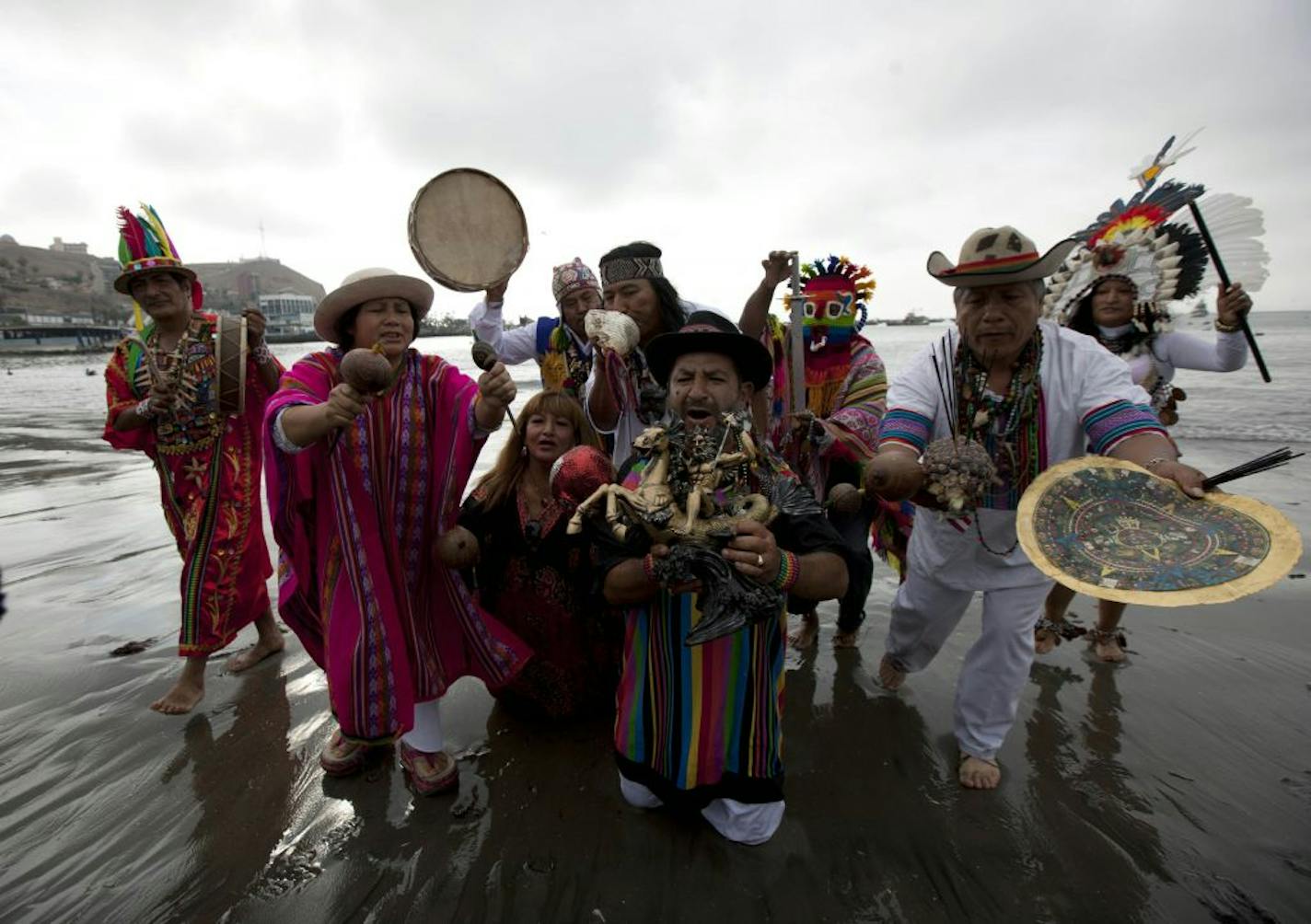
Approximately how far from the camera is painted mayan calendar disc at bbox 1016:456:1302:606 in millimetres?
1661

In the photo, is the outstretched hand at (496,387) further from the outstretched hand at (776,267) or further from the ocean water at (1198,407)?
the ocean water at (1198,407)

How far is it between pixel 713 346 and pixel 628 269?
1.19m

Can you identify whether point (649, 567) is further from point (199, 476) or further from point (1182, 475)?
point (199, 476)

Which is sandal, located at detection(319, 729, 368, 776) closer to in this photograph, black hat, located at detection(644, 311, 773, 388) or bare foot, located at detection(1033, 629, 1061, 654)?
black hat, located at detection(644, 311, 773, 388)

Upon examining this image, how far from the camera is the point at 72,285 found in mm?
95125

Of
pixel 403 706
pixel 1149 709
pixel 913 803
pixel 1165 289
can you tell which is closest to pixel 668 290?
pixel 403 706

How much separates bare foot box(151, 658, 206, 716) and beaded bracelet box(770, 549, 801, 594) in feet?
10.5

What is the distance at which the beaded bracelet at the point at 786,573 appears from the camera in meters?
1.94

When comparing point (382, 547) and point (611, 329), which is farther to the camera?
point (611, 329)

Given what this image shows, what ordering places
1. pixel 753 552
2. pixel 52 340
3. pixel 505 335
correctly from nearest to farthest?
pixel 753 552 → pixel 505 335 → pixel 52 340

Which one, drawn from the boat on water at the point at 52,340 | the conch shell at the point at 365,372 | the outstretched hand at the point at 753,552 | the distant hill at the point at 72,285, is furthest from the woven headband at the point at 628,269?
the distant hill at the point at 72,285

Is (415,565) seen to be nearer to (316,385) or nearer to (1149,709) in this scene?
(316,385)

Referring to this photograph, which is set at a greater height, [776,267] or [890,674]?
[776,267]

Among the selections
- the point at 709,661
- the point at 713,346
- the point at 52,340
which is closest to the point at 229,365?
the point at 713,346
